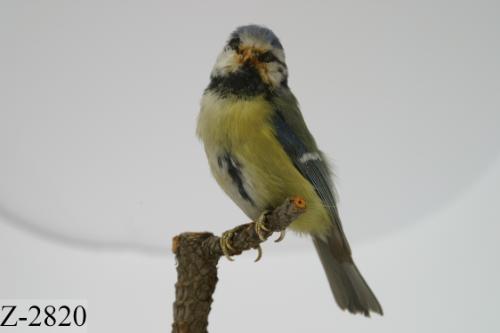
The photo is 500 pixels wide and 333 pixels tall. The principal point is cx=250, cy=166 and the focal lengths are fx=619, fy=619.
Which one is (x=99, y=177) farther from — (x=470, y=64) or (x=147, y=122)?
(x=470, y=64)

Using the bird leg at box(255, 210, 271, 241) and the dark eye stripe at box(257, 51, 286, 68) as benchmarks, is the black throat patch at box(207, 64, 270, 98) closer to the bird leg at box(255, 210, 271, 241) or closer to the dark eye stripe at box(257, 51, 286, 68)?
the dark eye stripe at box(257, 51, 286, 68)

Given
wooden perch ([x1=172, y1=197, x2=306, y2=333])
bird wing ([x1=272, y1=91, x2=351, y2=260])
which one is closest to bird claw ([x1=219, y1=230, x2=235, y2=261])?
wooden perch ([x1=172, y1=197, x2=306, y2=333])

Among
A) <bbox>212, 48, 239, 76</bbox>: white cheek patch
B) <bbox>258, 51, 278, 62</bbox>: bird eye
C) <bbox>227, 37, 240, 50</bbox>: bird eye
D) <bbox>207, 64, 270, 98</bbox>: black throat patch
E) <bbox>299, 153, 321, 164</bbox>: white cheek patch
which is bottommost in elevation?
<bbox>299, 153, 321, 164</bbox>: white cheek patch

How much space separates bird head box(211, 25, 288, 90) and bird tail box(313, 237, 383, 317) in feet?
1.02

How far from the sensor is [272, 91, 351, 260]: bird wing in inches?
39.0

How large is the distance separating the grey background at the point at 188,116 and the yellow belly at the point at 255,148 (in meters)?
0.39

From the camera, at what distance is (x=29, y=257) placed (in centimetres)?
151

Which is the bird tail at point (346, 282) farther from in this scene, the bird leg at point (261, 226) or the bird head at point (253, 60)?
the bird head at point (253, 60)

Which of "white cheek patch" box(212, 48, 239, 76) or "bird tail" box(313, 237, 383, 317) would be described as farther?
"bird tail" box(313, 237, 383, 317)

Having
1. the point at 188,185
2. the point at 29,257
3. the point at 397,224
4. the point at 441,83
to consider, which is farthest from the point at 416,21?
the point at 29,257

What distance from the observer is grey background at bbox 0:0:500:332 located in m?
1.33

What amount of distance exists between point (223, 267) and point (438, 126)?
2.03ft

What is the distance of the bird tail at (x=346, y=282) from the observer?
111 cm

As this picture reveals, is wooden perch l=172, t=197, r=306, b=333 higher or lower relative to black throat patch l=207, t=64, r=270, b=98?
lower
